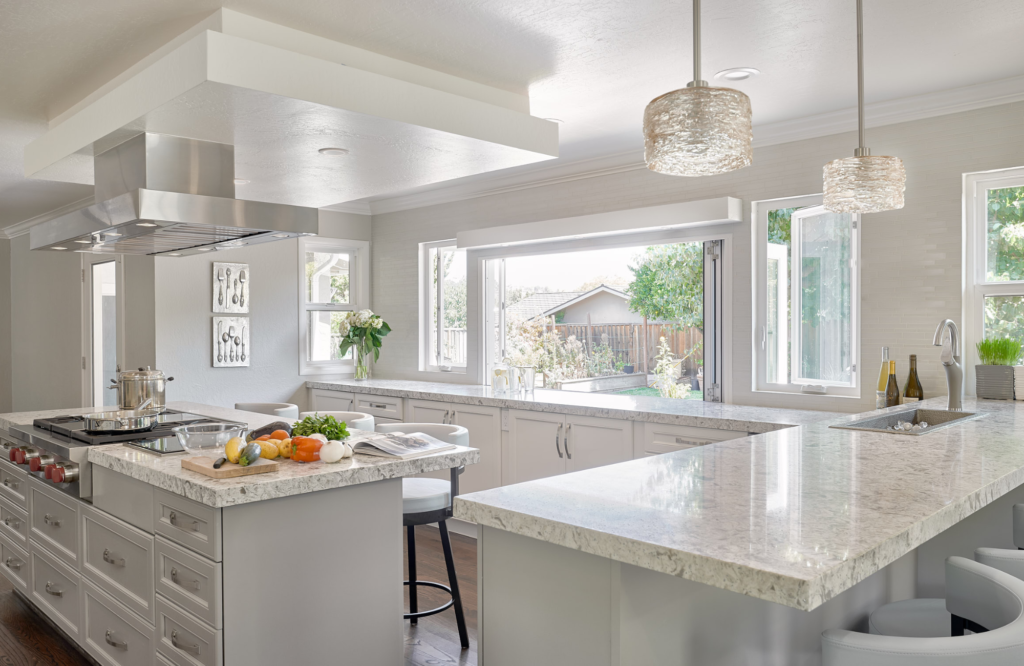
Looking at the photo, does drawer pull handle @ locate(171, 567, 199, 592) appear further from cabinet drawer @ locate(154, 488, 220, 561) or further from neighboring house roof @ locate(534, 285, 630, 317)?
neighboring house roof @ locate(534, 285, 630, 317)

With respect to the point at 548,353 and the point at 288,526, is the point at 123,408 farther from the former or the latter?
the point at 548,353

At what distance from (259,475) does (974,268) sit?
10.8ft

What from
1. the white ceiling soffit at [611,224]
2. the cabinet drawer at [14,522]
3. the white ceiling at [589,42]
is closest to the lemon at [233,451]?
the white ceiling at [589,42]

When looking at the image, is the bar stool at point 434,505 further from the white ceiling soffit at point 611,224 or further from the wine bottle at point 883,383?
the wine bottle at point 883,383

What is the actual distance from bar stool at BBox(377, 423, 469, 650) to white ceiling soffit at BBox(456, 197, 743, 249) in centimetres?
187

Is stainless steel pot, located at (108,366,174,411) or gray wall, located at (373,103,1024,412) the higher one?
gray wall, located at (373,103,1024,412)

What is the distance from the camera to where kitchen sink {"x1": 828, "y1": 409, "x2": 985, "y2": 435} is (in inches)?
103

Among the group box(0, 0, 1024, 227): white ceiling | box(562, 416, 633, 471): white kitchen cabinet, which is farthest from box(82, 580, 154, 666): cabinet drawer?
box(562, 416, 633, 471): white kitchen cabinet

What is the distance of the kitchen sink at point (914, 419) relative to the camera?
2.61 metres

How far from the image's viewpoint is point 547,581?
1396 millimetres

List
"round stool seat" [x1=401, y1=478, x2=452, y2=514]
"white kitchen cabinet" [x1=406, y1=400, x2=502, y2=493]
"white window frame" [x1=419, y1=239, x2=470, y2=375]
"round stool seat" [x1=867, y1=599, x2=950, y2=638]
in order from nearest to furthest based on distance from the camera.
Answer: "round stool seat" [x1=867, y1=599, x2=950, y2=638], "round stool seat" [x1=401, y1=478, x2=452, y2=514], "white kitchen cabinet" [x1=406, y1=400, x2=502, y2=493], "white window frame" [x1=419, y1=239, x2=470, y2=375]

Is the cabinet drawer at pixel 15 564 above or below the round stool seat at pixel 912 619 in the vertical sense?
below

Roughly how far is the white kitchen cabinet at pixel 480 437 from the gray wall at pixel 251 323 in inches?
64.0

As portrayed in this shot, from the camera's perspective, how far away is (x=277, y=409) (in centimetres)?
423
